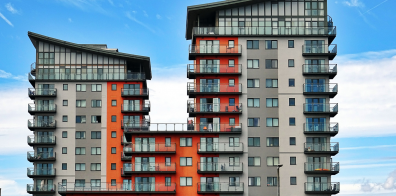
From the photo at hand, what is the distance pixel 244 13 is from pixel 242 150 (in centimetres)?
1918

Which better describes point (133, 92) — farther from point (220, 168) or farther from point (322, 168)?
point (322, 168)

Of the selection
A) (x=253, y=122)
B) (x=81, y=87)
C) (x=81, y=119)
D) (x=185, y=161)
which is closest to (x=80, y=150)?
(x=81, y=119)

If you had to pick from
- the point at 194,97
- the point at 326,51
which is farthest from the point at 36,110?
the point at 326,51

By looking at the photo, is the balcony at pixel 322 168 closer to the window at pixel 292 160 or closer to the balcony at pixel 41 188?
the window at pixel 292 160

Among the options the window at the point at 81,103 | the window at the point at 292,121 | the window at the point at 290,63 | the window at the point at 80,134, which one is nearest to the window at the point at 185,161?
the window at the point at 292,121

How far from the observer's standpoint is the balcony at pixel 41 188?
11438cm

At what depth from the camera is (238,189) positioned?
92.8 meters

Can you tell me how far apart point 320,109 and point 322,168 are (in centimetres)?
803

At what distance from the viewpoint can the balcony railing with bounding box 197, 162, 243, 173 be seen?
9269 cm

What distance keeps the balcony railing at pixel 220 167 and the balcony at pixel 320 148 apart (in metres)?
9.18

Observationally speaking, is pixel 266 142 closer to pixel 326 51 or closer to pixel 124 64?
pixel 326 51

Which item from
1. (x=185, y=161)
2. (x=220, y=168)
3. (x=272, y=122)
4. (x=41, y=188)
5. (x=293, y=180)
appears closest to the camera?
(x=220, y=168)

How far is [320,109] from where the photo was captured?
9556 cm

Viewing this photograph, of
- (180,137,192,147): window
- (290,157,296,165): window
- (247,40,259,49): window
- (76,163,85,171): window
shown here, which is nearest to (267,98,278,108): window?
(290,157,296,165): window
